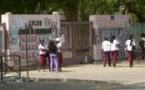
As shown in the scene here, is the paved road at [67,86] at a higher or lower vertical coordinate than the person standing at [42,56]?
lower

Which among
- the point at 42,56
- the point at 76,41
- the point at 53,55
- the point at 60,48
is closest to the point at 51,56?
the point at 53,55

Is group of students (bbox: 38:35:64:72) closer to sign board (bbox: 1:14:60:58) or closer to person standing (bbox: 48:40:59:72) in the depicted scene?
person standing (bbox: 48:40:59:72)

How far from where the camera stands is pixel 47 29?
3209 centimetres

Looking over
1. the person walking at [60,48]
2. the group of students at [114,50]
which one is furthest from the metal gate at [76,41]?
the group of students at [114,50]

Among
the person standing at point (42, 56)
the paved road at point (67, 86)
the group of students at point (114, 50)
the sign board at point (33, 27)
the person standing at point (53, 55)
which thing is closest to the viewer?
the paved road at point (67, 86)

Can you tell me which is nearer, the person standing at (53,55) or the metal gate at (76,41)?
the person standing at (53,55)

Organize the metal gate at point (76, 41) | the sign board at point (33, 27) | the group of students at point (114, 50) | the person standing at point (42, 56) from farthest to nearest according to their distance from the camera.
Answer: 1. the metal gate at point (76, 41)
2. the sign board at point (33, 27)
3. the group of students at point (114, 50)
4. the person standing at point (42, 56)

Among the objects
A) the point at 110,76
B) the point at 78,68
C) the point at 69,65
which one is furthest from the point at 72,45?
the point at 110,76

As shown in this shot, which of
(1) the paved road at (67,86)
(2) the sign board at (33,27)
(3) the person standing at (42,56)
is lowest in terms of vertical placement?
(1) the paved road at (67,86)

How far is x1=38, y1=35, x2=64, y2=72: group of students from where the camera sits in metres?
27.7

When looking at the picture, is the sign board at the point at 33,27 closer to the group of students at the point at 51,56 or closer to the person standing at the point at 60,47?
the person standing at the point at 60,47

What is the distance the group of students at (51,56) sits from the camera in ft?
90.8

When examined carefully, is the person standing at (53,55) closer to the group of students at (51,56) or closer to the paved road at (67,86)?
the group of students at (51,56)

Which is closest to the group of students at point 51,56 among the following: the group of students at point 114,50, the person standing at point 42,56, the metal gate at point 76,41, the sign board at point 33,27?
the person standing at point 42,56
